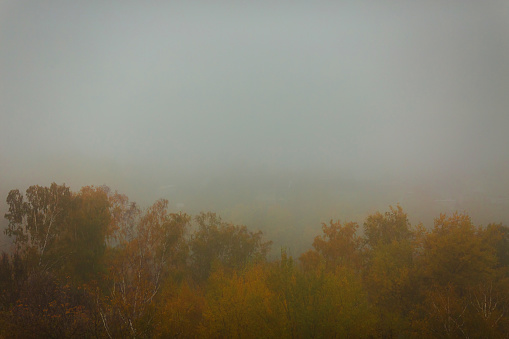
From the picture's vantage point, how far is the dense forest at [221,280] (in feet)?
49.9

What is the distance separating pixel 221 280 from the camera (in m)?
19.2

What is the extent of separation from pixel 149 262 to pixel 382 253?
89.8ft

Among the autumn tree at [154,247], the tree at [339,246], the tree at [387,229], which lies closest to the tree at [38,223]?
the autumn tree at [154,247]

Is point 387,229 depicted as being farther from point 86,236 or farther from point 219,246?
point 86,236

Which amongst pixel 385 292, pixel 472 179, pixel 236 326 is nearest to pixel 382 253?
pixel 385 292

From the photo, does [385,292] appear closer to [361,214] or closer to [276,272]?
[276,272]

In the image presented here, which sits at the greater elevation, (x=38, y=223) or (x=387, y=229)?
(x=38, y=223)

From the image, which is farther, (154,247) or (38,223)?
(154,247)

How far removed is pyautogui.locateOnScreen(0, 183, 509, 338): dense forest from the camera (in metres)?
15.2

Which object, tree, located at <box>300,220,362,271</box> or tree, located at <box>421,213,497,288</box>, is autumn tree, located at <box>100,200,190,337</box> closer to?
tree, located at <box>300,220,362,271</box>

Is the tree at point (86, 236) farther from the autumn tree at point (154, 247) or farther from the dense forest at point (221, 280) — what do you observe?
the autumn tree at point (154, 247)

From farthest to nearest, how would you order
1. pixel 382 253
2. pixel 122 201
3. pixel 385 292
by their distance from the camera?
1. pixel 122 201
2. pixel 382 253
3. pixel 385 292

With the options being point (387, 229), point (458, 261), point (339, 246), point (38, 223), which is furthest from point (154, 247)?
point (458, 261)

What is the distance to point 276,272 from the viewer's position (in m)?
19.8
